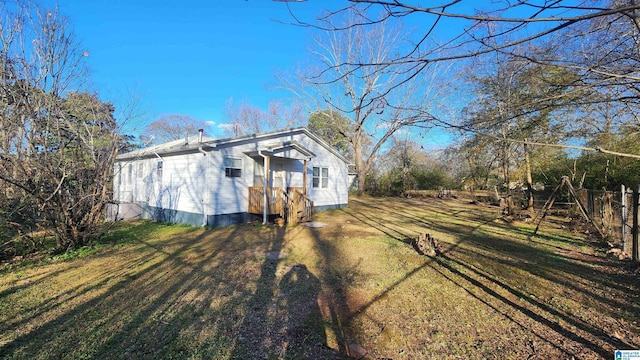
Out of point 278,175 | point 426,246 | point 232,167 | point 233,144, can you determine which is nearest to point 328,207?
point 278,175

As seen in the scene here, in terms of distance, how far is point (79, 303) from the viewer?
3.87 m

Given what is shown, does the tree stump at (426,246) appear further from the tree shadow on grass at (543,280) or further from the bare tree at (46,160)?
the bare tree at (46,160)

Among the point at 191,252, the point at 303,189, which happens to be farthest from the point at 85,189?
the point at 303,189

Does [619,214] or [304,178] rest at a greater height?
[304,178]

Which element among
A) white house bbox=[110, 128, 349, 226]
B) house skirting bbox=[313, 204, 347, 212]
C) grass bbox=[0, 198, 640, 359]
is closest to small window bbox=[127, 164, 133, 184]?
white house bbox=[110, 128, 349, 226]

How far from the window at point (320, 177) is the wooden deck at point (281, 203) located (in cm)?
295

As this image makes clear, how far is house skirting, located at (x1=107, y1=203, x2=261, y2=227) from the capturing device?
9778mm

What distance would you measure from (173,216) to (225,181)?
2761mm

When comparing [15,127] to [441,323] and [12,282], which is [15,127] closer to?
[12,282]

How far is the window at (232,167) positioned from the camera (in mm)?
10055

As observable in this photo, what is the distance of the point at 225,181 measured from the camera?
1001cm

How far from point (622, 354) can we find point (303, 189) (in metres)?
9.41

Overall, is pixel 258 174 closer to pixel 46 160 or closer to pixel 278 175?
pixel 278 175

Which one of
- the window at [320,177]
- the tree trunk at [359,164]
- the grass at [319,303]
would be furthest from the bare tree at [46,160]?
the tree trunk at [359,164]
